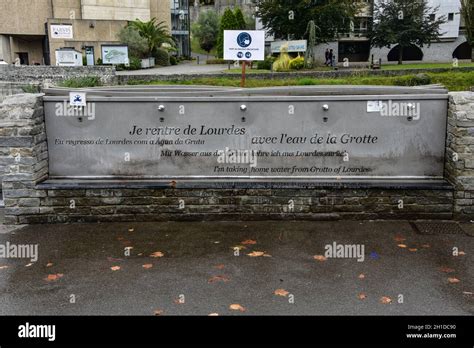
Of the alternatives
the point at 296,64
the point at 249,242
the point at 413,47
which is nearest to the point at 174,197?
the point at 249,242

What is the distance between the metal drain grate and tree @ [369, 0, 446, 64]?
43.9 metres

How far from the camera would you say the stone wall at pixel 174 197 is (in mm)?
7859

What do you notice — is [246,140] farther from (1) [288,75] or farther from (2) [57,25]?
(2) [57,25]

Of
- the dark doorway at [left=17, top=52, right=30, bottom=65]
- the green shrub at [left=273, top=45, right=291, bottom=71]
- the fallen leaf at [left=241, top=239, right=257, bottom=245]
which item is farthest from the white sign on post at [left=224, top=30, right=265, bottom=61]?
the dark doorway at [left=17, top=52, right=30, bottom=65]

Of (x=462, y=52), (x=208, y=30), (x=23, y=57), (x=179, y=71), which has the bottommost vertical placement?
(x=179, y=71)

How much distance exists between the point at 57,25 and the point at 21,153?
48.0m

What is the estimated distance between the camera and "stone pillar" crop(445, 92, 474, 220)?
7605 millimetres

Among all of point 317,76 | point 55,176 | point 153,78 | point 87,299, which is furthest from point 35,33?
point 87,299

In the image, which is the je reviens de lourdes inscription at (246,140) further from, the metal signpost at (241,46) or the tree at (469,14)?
the tree at (469,14)

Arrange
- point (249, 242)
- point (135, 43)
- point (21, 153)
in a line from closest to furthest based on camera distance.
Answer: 1. point (249, 242)
2. point (21, 153)
3. point (135, 43)

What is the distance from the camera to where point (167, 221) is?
26.6ft

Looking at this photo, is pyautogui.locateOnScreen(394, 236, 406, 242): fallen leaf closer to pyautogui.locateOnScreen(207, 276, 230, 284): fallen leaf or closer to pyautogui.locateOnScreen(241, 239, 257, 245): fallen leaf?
pyautogui.locateOnScreen(241, 239, 257, 245): fallen leaf

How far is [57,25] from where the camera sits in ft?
169

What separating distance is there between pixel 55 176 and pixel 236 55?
1098 centimetres
